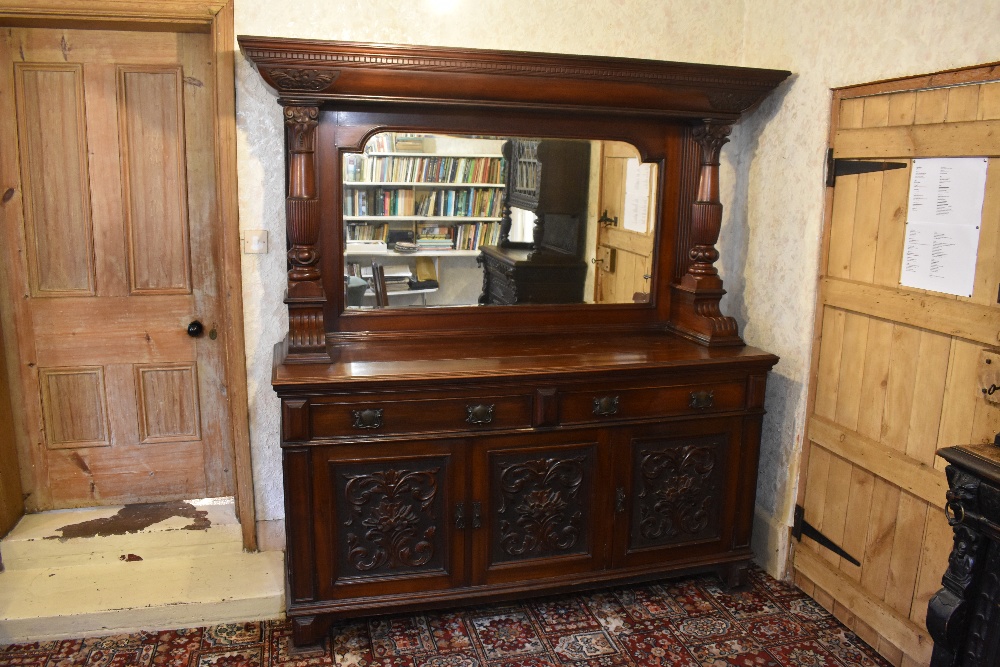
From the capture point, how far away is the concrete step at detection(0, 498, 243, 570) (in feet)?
9.30

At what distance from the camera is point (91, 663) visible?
241 centimetres

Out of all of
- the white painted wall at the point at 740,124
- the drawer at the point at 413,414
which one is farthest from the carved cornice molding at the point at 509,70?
the drawer at the point at 413,414

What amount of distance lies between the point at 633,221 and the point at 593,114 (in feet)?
1.47

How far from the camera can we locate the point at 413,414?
245cm

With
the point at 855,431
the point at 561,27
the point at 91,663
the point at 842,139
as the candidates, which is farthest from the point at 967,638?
the point at 91,663

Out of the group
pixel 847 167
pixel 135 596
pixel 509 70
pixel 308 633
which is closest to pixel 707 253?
pixel 847 167

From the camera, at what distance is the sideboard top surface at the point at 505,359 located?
2385mm

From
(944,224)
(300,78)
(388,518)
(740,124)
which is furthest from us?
(740,124)

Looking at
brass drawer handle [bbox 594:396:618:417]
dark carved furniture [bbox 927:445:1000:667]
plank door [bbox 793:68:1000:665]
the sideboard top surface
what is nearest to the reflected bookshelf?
the sideboard top surface

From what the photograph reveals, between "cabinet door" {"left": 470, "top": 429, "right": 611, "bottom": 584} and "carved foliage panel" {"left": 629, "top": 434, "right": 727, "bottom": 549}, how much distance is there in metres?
0.14

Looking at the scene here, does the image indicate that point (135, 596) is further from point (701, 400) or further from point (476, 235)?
point (701, 400)

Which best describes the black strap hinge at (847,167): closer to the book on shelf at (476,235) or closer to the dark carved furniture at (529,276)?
the dark carved furniture at (529,276)

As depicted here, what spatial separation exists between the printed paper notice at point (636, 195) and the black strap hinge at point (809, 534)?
1.25 metres

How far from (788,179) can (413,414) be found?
1662mm
